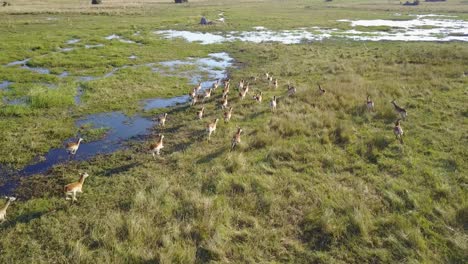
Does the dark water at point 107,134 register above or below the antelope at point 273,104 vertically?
below

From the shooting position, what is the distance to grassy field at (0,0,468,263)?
9.33 meters

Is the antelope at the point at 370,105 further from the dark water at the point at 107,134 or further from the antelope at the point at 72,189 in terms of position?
the antelope at the point at 72,189

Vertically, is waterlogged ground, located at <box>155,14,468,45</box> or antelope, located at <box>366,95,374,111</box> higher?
waterlogged ground, located at <box>155,14,468,45</box>

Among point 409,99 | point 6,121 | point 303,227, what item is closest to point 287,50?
point 409,99

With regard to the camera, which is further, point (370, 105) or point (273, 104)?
point (273, 104)

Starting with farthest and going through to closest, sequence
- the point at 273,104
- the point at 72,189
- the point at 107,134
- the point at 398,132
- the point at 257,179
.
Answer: the point at 273,104, the point at 107,134, the point at 398,132, the point at 257,179, the point at 72,189

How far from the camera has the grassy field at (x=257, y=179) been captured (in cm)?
933

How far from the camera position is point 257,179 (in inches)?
497

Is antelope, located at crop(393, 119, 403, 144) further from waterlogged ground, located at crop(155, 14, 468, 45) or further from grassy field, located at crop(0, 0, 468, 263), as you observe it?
waterlogged ground, located at crop(155, 14, 468, 45)

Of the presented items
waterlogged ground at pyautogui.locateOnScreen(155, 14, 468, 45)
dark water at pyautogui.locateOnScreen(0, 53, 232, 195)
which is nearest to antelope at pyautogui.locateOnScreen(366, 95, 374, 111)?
dark water at pyautogui.locateOnScreen(0, 53, 232, 195)

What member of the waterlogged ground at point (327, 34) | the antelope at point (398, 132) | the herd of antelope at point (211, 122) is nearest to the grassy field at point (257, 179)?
the antelope at point (398, 132)

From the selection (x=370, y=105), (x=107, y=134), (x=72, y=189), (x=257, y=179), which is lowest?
(x=257, y=179)

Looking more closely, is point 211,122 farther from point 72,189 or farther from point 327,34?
point 327,34

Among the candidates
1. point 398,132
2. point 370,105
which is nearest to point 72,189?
point 398,132
